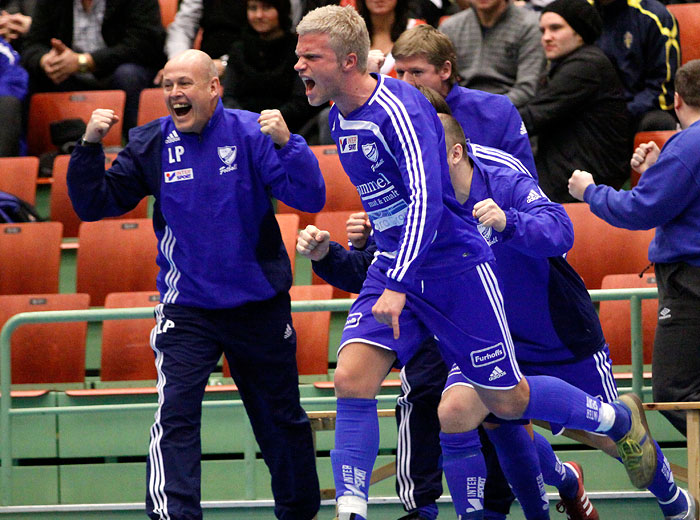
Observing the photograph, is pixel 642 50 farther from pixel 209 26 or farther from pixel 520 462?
pixel 520 462

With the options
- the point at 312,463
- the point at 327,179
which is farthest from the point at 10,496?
the point at 327,179

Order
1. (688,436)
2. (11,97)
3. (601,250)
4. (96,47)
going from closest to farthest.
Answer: (688,436) < (601,250) < (11,97) < (96,47)

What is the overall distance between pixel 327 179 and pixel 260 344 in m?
2.59

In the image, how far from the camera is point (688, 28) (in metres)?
8.14

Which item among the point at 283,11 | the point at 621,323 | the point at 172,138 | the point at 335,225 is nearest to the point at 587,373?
the point at 621,323

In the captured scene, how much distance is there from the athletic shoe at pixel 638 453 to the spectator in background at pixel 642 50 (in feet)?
10.6

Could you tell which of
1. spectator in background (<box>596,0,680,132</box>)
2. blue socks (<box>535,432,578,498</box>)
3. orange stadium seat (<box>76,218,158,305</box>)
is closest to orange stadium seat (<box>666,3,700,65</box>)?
spectator in background (<box>596,0,680,132</box>)

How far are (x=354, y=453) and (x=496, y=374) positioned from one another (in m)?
0.57

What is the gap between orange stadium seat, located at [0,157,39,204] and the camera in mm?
7477

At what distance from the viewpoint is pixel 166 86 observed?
465 cm

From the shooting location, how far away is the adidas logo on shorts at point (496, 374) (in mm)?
3941

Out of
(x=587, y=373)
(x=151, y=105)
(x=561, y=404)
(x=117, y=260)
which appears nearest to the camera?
(x=561, y=404)

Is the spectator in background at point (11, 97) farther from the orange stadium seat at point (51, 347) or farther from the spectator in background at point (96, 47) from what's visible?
the orange stadium seat at point (51, 347)

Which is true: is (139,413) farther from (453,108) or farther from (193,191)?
(453,108)
